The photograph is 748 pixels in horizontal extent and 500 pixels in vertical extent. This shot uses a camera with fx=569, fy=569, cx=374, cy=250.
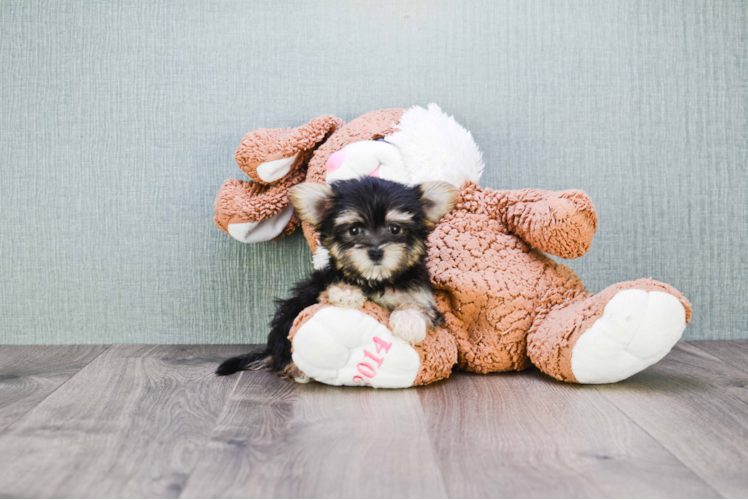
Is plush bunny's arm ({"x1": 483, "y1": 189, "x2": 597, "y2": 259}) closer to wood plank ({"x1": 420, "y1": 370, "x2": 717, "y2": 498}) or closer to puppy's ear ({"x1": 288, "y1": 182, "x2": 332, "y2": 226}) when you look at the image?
wood plank ({"x1": 420, "y1": 370, "x2": 717, "y2": 498})

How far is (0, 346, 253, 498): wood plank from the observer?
41.8 inches

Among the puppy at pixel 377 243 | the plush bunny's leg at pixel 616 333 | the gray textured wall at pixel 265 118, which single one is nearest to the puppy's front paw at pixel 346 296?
the puppy at pixel 377 243

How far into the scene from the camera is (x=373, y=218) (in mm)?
1448

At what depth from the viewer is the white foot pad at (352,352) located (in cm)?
150

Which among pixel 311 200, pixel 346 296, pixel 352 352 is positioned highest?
pixel 311 200

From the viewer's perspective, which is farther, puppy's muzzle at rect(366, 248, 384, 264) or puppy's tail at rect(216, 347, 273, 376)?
puppy's tail at rect(216, 347, 273, 376)

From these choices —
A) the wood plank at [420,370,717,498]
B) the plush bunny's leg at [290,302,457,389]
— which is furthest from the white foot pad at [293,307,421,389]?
the wood plank at [420,370,717,498]

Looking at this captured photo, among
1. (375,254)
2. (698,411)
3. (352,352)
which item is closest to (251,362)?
(352,352)

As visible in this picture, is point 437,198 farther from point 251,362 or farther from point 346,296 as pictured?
point 251,362

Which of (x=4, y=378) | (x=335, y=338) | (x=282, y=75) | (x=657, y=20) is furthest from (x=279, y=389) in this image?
(x=657, y=20)

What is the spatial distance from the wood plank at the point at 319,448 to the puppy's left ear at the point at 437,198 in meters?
0.50

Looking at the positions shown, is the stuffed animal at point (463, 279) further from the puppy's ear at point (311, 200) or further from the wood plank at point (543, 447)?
the puppy's ear at point (311, 200)

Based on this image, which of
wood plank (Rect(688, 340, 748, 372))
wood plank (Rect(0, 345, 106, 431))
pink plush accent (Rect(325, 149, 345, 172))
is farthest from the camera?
wood plank (Rect(688, 340, 748, 372))

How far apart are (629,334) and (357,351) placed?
0.72 meters
